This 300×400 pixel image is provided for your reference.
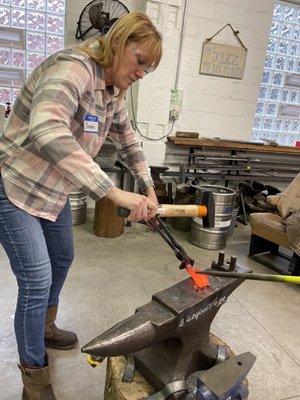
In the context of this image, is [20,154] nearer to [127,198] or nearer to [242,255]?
[127,198]

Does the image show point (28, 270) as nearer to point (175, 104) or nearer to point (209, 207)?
point (209, 207)

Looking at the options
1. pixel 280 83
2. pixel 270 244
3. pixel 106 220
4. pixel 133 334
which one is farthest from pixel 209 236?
pixel 280 83

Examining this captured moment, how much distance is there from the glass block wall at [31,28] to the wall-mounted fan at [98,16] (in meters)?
0.41

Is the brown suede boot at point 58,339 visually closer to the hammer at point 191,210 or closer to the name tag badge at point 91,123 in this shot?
the hammer at point 191,210

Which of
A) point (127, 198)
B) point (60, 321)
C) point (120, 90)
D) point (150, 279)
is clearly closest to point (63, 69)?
point (120, 90)

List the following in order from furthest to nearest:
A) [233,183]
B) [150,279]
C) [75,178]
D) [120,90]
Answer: [233,183], [150,279], [120,90], [75,178]

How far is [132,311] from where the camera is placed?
6.97 ft

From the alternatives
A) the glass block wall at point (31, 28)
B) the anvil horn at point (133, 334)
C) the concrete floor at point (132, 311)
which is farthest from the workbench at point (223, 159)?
Result: the anvil horn at point (133, 334)

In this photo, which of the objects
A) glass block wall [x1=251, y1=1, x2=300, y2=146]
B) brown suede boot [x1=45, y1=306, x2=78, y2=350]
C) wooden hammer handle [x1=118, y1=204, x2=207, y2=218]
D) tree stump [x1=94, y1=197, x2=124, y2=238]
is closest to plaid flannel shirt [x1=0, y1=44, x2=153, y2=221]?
wooden hammer handle [x1=118, y1=204, x2=207, y2=218]

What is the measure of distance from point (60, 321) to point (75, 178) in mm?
1271

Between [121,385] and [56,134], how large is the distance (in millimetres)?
825

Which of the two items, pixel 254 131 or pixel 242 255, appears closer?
pixel 242 255

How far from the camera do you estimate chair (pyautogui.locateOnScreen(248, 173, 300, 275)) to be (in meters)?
2.68

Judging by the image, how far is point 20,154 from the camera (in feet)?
3.56
